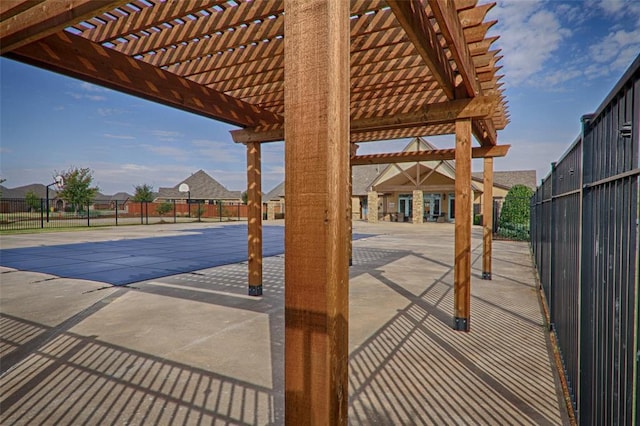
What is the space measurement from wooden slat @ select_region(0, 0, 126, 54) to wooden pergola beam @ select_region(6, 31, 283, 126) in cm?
30

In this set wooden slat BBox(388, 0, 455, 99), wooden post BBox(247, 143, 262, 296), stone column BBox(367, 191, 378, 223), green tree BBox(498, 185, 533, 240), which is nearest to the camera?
wooden slat BBox(388, 0, 455, 99)

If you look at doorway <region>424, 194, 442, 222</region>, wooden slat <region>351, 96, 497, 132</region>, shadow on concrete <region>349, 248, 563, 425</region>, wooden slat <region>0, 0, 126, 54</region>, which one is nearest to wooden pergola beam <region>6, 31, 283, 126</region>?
wooden slat <region>0, 0, 126, 54</region>

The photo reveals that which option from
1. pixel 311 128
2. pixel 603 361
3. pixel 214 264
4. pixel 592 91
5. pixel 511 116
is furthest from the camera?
pixel 592 91

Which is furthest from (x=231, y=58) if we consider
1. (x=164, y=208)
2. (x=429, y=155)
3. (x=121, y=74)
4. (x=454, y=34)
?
(x=164, y=208)

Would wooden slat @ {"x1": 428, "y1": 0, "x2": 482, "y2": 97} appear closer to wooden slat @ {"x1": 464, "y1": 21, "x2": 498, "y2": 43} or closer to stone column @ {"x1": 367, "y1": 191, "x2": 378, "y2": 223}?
wooden slat @ {"x1": 464, "y1": 21, "x2": 498, "y2": 43}

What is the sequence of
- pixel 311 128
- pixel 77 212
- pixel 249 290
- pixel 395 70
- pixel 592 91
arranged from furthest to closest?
pixel 77 212, pixel 592 91, pixel 249 290, pixel 395 70, pixel 311 128

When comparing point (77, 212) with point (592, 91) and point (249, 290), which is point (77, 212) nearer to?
point (249, 290)

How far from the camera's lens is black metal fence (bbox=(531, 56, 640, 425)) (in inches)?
50.2

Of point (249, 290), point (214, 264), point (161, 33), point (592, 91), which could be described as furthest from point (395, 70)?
point (592, 91)

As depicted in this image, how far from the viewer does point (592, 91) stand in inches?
688

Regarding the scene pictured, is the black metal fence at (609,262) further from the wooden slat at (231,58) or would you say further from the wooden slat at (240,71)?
the wooden slat at (240,71)

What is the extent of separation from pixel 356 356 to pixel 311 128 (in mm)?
3078

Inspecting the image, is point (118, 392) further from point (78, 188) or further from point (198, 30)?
point (78, 188)

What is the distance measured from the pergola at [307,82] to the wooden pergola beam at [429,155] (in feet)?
0.18
